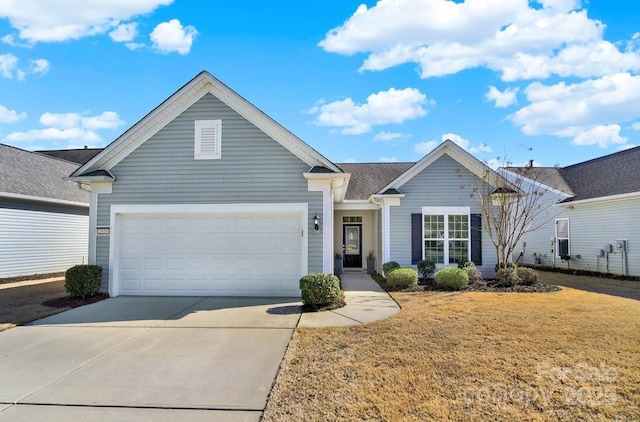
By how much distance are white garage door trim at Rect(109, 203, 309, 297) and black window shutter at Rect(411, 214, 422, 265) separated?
5.70 metres

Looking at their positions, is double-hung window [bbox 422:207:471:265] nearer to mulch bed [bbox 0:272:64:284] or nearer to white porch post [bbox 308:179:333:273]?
white porch post [bbox 308:179:333:273]

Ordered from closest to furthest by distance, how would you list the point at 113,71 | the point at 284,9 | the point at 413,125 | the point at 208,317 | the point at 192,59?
the point at 208,317, the point at 284,9, the point at 192,59, the point at 113,71, the point at 413,125

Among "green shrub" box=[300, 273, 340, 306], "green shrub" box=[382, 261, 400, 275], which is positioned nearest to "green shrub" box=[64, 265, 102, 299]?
"green shrub" box=[300, 273, 340, 306]

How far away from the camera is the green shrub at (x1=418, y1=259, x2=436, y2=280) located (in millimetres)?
13156

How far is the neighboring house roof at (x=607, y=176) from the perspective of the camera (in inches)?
591

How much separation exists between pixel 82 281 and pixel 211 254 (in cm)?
328

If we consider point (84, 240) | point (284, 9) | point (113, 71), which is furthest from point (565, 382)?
point (84, 240)

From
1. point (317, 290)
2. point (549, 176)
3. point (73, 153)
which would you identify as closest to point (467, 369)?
point (317, 290)

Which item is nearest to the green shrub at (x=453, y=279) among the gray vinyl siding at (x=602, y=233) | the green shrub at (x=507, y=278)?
the green shrub at (x=507, y=278)

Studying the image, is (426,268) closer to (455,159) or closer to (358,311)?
(455,159)

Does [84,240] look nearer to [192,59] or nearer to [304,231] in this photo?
[192,59]

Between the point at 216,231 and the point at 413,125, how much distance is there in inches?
536

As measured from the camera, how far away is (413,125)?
65.0ft

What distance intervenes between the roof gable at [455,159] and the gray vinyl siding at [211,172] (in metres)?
5.12
